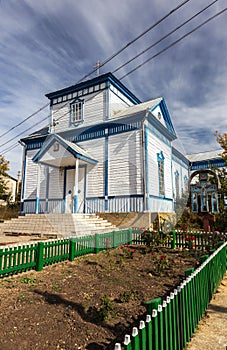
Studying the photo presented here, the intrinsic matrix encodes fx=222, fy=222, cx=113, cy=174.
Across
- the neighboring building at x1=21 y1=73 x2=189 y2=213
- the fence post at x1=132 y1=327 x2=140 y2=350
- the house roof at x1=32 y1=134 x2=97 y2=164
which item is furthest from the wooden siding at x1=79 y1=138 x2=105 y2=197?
the fence post at x1=132 y1=327 x2=140 y2=350

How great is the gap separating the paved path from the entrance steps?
263 inches

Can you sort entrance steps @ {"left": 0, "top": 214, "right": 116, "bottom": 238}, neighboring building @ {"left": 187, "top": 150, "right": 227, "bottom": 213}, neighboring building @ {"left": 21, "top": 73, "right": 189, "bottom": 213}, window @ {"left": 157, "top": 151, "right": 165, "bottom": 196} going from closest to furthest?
entrance steps @ {"left": 0, "top": 214, "right": 116, "bottom": 238}
neighboring building @ {"left": 187, "top": 150, "right": 227, "bottom": 213}
neighboring building @ {"left": 21, "top": 73, "right": 189, "bottom": 213}
window @ {"left": 157, "top": 151, "right": 165, "bottom": 196}

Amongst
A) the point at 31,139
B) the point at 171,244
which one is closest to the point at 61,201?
the point at 31,139

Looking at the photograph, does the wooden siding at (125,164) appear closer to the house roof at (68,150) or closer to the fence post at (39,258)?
the house roof at (68,150)

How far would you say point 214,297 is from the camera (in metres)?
4.44

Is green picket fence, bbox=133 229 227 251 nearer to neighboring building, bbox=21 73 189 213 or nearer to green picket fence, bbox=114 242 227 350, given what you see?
neighboring building, bbox=21 73 189 213

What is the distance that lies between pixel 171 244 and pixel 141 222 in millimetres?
2720

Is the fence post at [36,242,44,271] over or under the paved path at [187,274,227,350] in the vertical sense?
over

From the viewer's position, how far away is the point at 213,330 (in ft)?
10.4

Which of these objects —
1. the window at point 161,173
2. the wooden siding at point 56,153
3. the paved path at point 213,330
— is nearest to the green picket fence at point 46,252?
the paved path at point 213,330

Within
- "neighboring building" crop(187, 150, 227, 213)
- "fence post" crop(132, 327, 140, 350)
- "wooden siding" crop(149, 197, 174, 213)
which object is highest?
"neighboring building" crop(187, 150, 227, 213)

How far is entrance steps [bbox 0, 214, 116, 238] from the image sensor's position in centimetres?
1023

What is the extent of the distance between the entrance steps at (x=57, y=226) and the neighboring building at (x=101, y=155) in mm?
1239

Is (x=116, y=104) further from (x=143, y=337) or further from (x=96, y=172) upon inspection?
(x=143, y=337)
